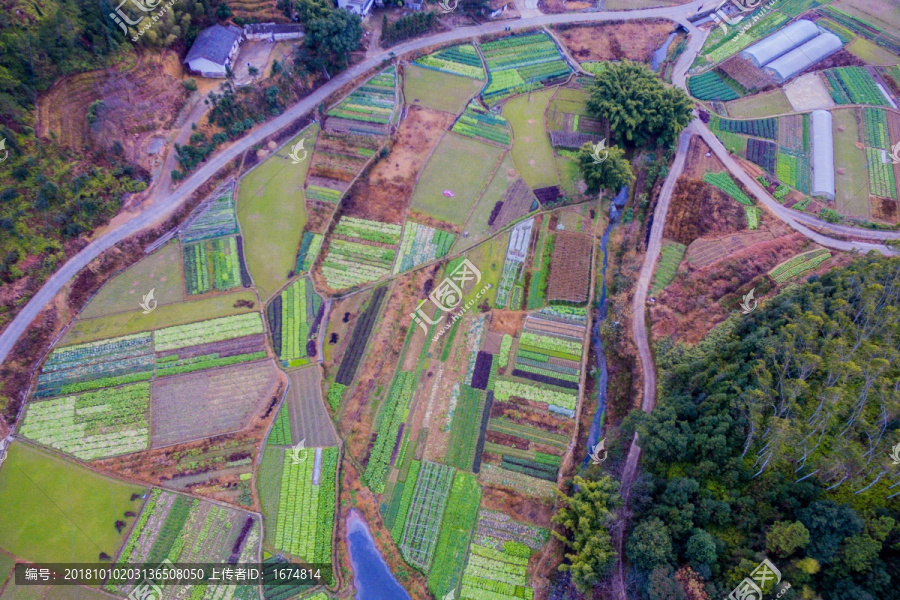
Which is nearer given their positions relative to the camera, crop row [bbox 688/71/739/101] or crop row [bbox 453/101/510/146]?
crop row [bbox 453/101/510/146]

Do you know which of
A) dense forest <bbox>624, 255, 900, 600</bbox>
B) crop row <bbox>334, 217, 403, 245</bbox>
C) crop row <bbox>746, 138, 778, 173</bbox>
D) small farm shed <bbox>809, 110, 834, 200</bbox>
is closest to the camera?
dense forest <bbox>624, 255, 900, 600</bbox>

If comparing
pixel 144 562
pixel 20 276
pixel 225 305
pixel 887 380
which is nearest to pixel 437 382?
pixel 225 305

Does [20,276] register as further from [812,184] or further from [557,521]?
[812,184]

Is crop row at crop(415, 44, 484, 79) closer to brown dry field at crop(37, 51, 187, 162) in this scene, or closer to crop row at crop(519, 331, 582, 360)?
brown dry field at crop(37, 51, 187, 162)
